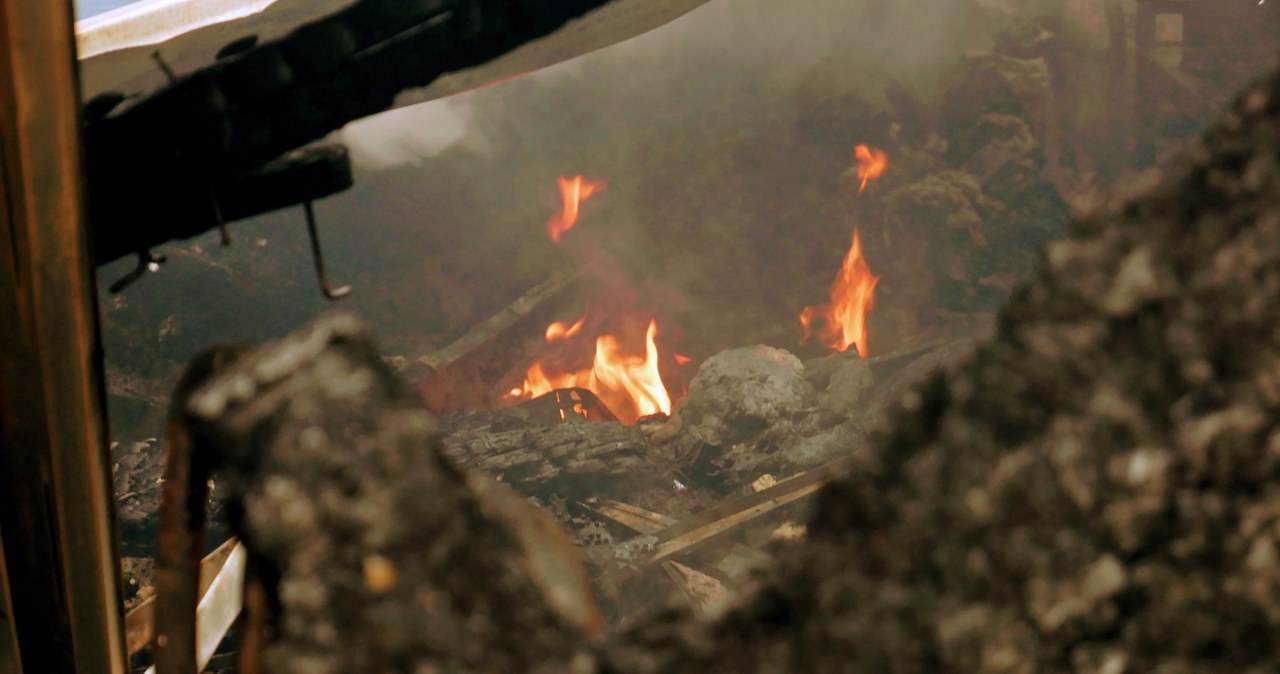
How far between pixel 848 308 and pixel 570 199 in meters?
2.15

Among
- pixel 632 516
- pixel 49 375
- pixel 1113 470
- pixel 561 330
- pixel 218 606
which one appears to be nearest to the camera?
pixel 1113 470

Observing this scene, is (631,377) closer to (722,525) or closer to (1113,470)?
(722,525)

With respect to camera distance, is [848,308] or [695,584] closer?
[695,584]

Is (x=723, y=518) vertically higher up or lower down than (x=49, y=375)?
lower down

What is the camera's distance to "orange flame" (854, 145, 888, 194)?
20.5ft

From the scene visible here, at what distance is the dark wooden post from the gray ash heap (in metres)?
0.88

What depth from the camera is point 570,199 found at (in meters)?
6.45

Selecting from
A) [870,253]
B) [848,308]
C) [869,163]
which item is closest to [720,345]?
[848,308]

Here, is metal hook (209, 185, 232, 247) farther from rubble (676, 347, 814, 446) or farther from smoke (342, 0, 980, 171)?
smoke (342, 0, 980, 171)

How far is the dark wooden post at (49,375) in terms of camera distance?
82cm

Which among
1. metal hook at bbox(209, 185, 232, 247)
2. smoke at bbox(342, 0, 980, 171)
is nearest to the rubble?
smoke at bbox(342, 0, 980, 171)

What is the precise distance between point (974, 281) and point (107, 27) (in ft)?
17.9

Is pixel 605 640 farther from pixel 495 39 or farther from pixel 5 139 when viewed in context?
pixel 495 39

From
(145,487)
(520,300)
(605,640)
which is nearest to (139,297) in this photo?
(145,487)
